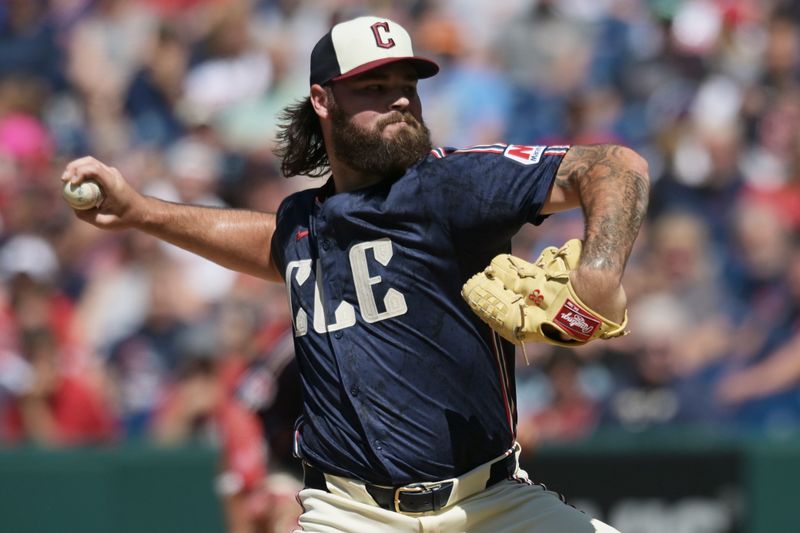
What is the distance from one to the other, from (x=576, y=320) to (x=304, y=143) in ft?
5.60

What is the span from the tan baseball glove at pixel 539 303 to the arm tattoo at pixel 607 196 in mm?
75

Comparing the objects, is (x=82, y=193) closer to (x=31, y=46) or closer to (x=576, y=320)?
(x=576, y=320)

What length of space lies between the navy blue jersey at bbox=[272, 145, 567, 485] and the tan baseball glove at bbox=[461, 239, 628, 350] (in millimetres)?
348

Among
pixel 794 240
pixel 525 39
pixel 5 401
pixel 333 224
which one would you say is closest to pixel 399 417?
pixel 333 224

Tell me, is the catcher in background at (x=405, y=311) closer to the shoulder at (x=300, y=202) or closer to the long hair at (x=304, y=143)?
the shoulder at (x=300, y=202)

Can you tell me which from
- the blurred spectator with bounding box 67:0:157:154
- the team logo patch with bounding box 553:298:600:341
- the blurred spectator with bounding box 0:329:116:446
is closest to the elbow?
the team logo patch with bounding box 553:298:600:341

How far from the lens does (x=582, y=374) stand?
8.49m

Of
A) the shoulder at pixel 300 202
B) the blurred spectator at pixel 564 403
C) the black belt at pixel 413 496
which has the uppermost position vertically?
the shoulder at pixel 300 202

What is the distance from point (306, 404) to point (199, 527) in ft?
12.9

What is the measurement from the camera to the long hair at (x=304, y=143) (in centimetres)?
478

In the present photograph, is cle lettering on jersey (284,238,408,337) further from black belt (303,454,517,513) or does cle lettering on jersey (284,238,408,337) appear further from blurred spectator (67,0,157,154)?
blurred spectator (67,0,157,154)

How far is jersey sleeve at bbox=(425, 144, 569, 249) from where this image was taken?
12.8 ft

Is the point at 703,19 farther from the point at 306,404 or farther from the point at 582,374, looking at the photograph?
the point at 306,404

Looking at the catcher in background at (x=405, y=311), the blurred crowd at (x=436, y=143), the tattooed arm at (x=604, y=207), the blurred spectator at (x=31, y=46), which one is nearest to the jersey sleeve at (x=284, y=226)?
the catcher in background at (x=405, y=311)
